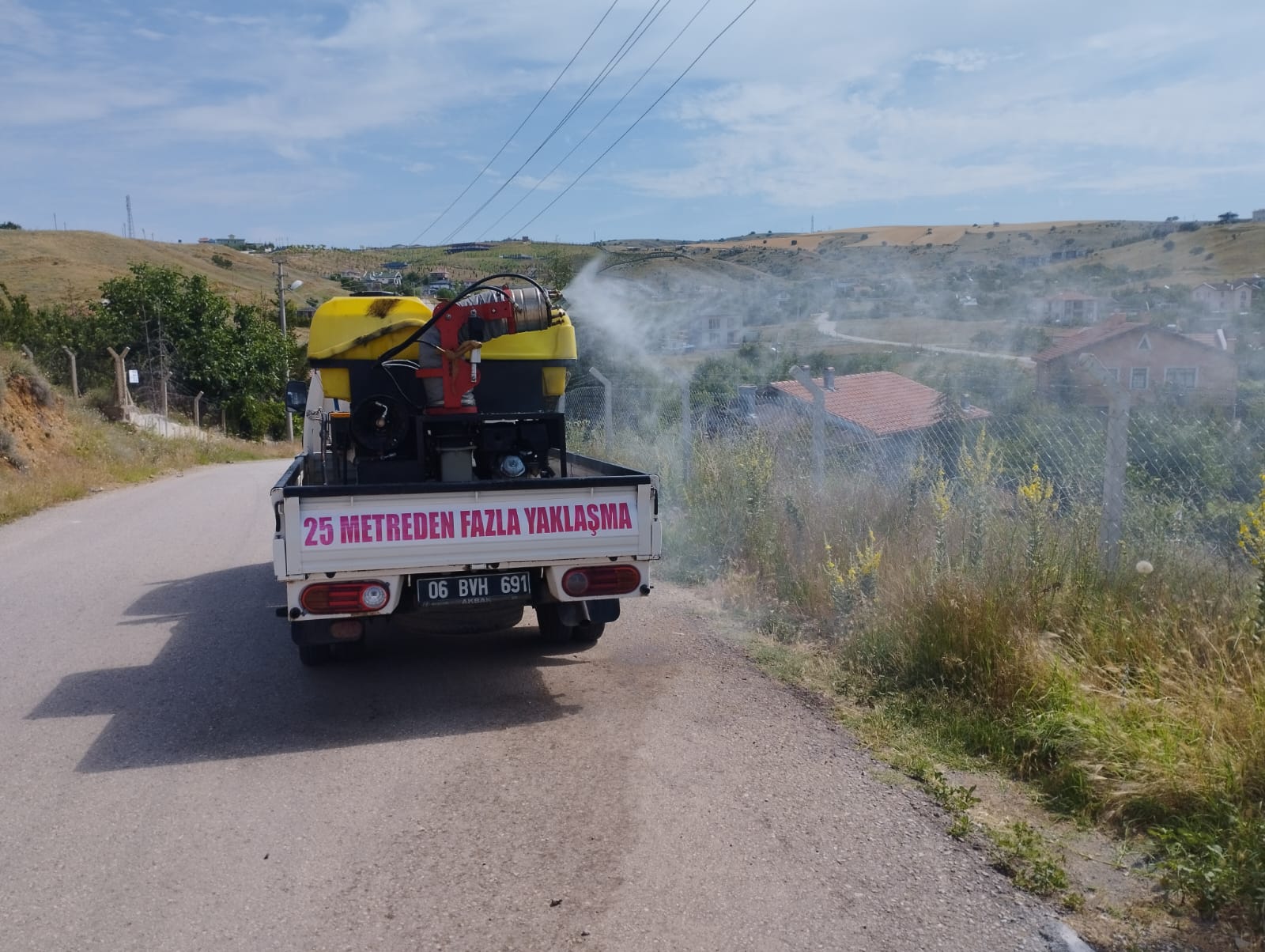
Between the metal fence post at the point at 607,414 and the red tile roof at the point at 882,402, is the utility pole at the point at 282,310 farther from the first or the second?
the red tile roof at the point at 882,402

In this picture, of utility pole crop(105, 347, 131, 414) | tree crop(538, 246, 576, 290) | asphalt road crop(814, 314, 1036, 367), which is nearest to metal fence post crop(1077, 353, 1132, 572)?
asphalt road crop(814, 314, 1036, 367)

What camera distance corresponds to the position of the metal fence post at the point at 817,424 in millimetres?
7688

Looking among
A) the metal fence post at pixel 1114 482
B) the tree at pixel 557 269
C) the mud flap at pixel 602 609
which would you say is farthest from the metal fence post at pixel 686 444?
the tree at pixel 557 269

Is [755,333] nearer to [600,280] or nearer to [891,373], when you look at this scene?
[600,280]

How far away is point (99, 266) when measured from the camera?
71.7 metres

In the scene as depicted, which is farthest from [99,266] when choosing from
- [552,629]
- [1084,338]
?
[1084,338]

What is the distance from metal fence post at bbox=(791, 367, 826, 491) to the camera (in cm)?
769

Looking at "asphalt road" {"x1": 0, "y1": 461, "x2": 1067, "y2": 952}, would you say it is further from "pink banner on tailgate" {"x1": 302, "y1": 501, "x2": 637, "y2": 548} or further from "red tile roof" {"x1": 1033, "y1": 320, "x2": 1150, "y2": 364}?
"red tile roof" {"x1": 1033, "y1": 320, "x2": 1150, "y2": 364}

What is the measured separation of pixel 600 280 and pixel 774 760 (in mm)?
11679

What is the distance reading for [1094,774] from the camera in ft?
13.1

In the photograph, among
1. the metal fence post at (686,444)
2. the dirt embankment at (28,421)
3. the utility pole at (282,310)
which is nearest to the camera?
the metal fence post at (686,444)

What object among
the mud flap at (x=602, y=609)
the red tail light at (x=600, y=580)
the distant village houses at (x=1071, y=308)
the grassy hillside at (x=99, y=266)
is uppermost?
the grassy hillside at (x=99, y=266)

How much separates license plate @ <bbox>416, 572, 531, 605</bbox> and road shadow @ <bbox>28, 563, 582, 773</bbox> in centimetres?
60

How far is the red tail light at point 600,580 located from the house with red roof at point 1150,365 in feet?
10.8
